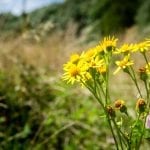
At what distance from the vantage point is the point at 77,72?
70.5 inches

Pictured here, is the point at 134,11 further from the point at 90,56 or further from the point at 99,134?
the point at 90,56

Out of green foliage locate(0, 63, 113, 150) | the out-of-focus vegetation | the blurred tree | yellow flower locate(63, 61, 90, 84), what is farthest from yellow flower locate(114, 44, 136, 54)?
the blurred tree

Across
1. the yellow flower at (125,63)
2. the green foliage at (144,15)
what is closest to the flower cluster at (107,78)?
the yellow flower at (125,63)

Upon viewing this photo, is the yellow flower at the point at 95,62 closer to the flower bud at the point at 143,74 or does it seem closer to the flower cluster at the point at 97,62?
the flower cluster at the point at 97,62

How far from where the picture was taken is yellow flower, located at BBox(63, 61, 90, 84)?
1.79 meters

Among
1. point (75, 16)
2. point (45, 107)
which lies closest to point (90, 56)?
point (45, 107)

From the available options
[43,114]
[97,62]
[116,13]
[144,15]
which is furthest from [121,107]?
[116,13]

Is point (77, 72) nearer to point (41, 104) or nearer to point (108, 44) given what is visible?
point (108, 44)

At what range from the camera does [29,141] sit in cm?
463

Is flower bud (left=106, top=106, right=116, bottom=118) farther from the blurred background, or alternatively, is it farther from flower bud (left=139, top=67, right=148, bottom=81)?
the blurred background

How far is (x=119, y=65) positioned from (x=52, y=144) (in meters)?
2.89

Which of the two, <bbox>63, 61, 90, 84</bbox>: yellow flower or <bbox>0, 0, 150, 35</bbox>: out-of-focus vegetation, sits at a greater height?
<bbox>0, 0, 150, 35</bbox>: out-of-focus vegetation

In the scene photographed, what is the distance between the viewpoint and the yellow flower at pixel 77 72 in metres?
1.79

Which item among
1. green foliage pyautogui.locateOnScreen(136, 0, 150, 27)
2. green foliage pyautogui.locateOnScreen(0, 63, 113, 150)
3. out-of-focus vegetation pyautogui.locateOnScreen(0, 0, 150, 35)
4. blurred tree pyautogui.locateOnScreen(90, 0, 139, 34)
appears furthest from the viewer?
blurred tree pyautogui.locateOnScreen(90, 0, 139, 34)
